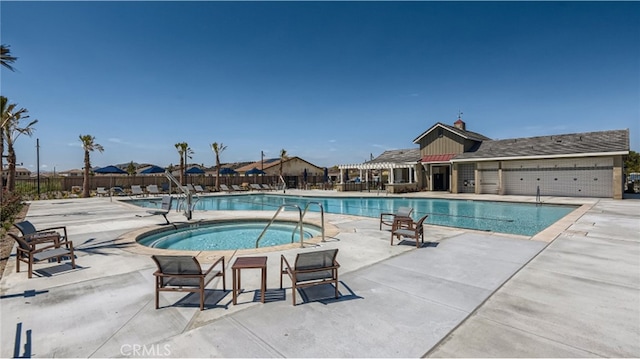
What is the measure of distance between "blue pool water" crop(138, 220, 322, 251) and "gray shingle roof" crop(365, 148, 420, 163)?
72.4 ft

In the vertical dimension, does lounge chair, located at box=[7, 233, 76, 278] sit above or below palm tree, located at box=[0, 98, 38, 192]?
below

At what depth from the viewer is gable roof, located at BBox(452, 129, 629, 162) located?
19391 millimetres

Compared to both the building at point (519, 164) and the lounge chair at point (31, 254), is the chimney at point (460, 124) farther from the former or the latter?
the lounge chair at point (31, 254)

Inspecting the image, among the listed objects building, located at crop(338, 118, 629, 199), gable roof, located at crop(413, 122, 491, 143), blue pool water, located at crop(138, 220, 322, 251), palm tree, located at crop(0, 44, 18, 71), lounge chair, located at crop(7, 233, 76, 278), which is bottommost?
blue pool water, located at crop(138, 220, 322, 251)

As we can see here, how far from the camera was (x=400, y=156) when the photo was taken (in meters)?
32.8

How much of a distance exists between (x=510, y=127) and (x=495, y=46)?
23.7 m

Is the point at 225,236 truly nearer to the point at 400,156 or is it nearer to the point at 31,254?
the point at 31,254

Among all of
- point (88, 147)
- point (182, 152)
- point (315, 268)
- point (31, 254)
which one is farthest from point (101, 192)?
point (315, 268)

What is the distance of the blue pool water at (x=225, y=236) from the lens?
29.0 ft

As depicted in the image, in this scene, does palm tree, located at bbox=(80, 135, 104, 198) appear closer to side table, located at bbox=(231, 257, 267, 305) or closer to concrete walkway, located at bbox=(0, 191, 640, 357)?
concrete walkway, located at bbox=(0, 191, 640, 357)

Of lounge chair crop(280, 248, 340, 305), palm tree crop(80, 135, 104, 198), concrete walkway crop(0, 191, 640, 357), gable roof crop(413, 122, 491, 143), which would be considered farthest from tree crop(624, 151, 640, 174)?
palm tree crop(80, 135, 104, 198)

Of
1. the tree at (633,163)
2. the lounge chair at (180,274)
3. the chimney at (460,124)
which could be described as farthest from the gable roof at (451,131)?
the tree at (633,163)

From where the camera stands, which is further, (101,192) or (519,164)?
(101,192)

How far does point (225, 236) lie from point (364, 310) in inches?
296
